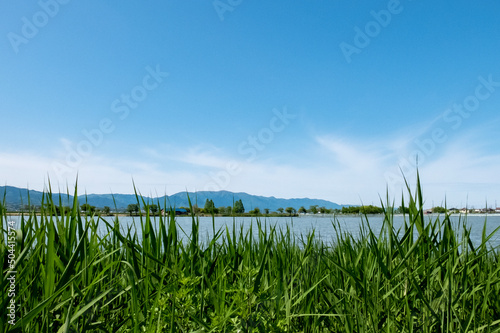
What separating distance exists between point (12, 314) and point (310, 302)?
1.56 m

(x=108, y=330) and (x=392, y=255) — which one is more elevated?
(x=392, y=255)

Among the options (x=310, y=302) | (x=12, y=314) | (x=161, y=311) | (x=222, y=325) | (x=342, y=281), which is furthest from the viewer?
(x=342, y=281)

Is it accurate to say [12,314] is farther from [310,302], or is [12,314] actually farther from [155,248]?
[310,302]

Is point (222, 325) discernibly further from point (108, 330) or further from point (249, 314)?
point (108, 330)

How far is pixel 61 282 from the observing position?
1685mm

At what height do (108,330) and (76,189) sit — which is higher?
(76,189)

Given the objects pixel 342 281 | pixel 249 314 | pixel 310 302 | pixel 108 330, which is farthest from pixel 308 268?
pixel 108 330

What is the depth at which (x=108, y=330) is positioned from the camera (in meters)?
1.99

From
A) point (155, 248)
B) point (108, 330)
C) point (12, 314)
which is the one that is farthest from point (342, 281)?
point (12, 314)

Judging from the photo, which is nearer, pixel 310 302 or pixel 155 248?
pixel 310 302

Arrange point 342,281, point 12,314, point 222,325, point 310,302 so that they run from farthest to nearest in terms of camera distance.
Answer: point 342,281 < point 310,302 < point 222,325 < point 12,314

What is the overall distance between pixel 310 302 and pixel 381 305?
1.47 feet

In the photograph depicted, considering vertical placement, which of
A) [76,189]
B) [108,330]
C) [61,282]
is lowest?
[108,330]

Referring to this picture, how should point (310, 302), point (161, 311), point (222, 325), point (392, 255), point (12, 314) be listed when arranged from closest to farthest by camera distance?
1. point (12, 314)
2. point (222, 325)
3. point (161, 311)
4. point (310, 302)
5. point (392, 255)
